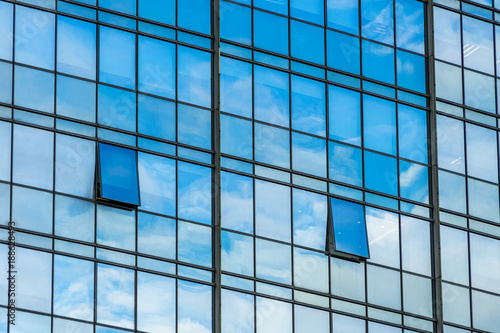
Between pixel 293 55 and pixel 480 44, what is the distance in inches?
365

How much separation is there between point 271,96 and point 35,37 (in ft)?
30.1

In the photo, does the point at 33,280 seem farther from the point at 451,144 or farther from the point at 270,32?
the point at 451,144

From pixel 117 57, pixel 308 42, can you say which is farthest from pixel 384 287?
pixel 117 57

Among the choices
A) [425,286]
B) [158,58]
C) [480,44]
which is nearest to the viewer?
[158,58]

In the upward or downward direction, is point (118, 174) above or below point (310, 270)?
above

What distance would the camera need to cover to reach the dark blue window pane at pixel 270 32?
167 feet

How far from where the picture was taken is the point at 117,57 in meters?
47.9

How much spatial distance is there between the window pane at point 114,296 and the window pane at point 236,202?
441cm

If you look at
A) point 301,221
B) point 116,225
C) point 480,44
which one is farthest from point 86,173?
point 480,44

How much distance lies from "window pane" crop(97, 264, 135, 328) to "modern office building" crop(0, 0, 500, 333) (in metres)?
0.05

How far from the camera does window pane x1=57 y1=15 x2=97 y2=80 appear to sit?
46781 mm

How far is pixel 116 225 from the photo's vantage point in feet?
152

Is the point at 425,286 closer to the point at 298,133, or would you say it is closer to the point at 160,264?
the point at 298,133

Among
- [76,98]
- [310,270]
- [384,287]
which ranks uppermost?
[76,98]
